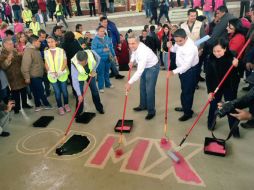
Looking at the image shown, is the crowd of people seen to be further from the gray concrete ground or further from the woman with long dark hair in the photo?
the gray concrete ground

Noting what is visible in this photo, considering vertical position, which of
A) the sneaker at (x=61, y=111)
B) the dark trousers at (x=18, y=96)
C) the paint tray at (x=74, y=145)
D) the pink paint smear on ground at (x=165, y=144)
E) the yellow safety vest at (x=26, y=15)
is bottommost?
the paint tray at (x=74, y=145)

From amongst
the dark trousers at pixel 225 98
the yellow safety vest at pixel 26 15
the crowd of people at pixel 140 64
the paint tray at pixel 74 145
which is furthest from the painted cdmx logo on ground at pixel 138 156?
the yellow safety vest at pixel 26 15

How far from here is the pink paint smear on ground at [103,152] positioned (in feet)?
17.4

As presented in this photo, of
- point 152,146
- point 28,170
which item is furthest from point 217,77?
point 28,170

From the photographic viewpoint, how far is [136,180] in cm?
468

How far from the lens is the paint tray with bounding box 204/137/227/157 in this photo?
16.7 feet

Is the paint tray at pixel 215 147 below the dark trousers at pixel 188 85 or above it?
below

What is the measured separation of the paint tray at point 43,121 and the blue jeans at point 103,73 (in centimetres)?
194

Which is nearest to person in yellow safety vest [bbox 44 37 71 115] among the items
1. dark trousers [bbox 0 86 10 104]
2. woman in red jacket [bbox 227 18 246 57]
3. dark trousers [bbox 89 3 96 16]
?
dark trousers [bbox 0 86 10 104]

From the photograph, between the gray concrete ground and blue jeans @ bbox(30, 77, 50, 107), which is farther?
blue jeans @ bbox(30, 77, 50, 107)

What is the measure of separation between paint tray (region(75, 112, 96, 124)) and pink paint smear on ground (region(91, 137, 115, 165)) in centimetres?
105

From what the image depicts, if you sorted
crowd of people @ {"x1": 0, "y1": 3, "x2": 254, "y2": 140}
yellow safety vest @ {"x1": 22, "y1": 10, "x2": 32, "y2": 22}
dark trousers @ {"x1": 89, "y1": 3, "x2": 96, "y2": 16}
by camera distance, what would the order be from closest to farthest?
crowd of people @ {"x1": 0, "y1": 3, "x2": 254, "y2": 140} < yellow safety vest @ {"x1": 22, "y1": 10, "x2": 32, "y2": 22} < dark trousers @ {"x1": 89, "y1": 3, "x2": 96, "y2": 16}

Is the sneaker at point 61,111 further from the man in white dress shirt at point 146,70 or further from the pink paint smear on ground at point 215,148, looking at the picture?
the pink paint smear on ground at point 215,148

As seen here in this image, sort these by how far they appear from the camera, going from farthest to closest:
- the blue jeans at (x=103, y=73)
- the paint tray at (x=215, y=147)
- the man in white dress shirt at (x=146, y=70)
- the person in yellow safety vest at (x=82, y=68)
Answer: the blue jeans at (x=103, y=73) < the person in yellow safety vest at (x=82, y=68) < the man in white dress shirt at (x=146, y=70) < the paint tray at (x=215, y=147)
